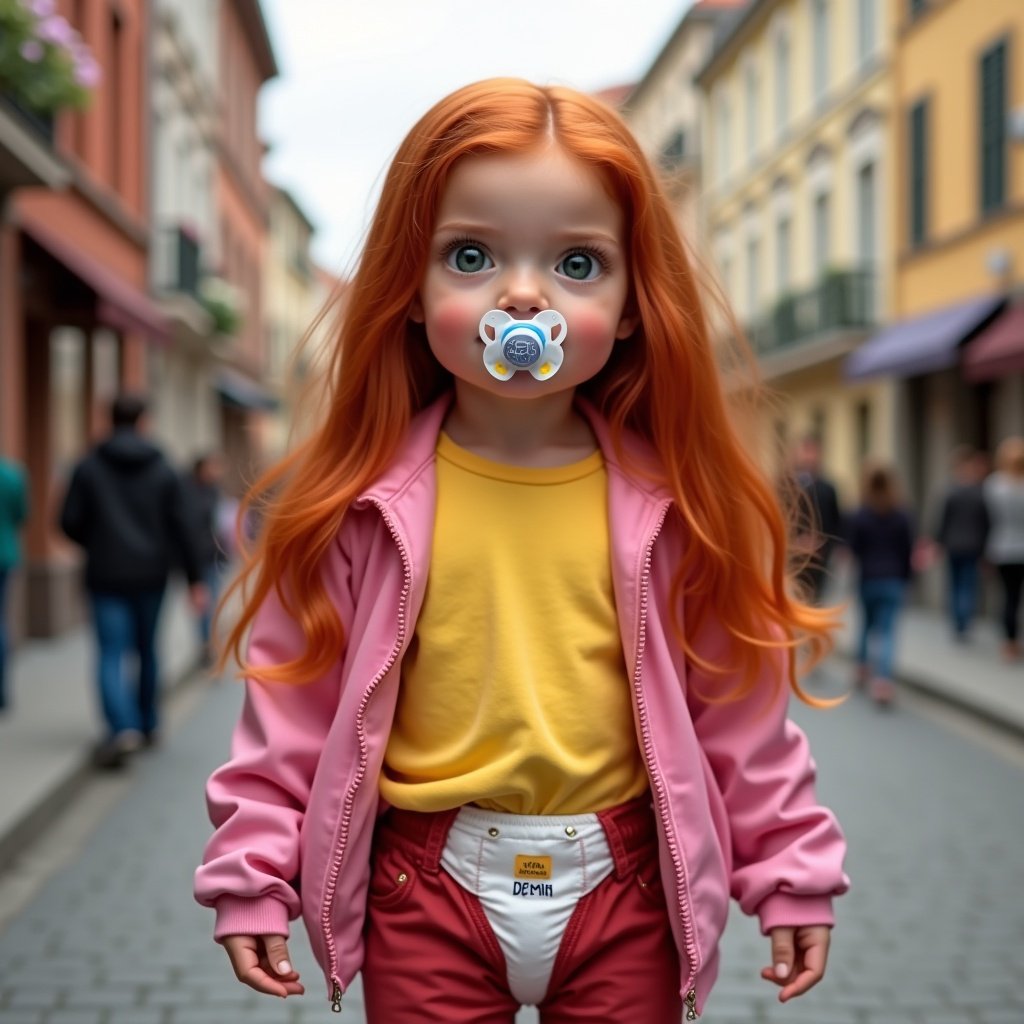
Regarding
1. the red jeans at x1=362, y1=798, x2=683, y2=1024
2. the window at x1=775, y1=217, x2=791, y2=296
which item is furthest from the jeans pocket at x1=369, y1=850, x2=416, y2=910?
the window at x1=775, y1=217, x2=791, y2=296

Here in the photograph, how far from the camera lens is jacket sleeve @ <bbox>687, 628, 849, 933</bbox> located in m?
2.00

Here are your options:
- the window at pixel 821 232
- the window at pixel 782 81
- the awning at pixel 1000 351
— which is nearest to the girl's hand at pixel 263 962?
the awning at pixel 1000 351

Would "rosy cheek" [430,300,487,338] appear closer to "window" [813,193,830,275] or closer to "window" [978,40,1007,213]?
"window" [978,40,1007,213]

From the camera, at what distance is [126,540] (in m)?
7.64

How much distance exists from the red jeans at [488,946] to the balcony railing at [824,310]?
19014 millimetres

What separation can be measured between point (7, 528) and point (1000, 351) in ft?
31.4

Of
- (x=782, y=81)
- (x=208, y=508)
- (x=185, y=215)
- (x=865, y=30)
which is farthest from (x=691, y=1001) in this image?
(x=782, y=81)

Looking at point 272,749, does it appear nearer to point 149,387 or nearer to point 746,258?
point 149,387

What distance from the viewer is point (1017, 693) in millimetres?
10031

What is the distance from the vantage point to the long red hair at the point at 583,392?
201 centimetres

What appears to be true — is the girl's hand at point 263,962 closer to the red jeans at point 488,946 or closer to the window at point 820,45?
the red jeans at point 488,946

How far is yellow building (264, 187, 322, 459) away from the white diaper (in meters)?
40.5

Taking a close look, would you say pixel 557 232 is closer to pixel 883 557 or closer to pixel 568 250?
pixel 568 250

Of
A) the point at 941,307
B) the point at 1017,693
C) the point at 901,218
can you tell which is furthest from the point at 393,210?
the point at 901,218
